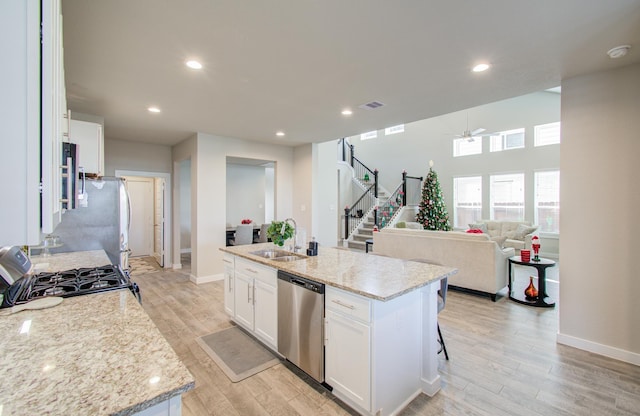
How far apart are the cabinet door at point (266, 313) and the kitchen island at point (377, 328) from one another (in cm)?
2

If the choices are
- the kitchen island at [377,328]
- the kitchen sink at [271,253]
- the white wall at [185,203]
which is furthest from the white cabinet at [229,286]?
the white wall at [185,203]

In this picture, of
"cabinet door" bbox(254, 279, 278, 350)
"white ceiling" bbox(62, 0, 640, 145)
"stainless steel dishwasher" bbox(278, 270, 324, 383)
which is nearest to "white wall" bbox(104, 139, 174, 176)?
"white ceiling" bbox(62, 0, 640, 145)

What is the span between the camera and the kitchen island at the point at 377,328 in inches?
74.0

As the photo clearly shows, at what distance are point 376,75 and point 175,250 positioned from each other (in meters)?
5.60

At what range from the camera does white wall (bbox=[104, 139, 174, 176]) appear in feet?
18.6

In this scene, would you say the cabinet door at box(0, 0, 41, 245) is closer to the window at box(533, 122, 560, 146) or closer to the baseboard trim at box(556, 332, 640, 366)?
the baseboard trim at box(556, 332, 640, 366)

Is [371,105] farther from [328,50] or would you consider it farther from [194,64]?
[194,64]

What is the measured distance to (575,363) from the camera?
262 cm

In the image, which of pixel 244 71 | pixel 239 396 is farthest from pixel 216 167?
pixel 239 396

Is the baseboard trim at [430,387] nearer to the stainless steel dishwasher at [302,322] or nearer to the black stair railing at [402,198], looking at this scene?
the stainless steel dishwasher at [302,322]

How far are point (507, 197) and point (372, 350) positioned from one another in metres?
8.18

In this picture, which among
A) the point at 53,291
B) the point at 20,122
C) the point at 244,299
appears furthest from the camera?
the point at 244,299

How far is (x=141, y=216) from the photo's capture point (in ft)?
25.4

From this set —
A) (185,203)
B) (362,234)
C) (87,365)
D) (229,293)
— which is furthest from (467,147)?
(87,365)
